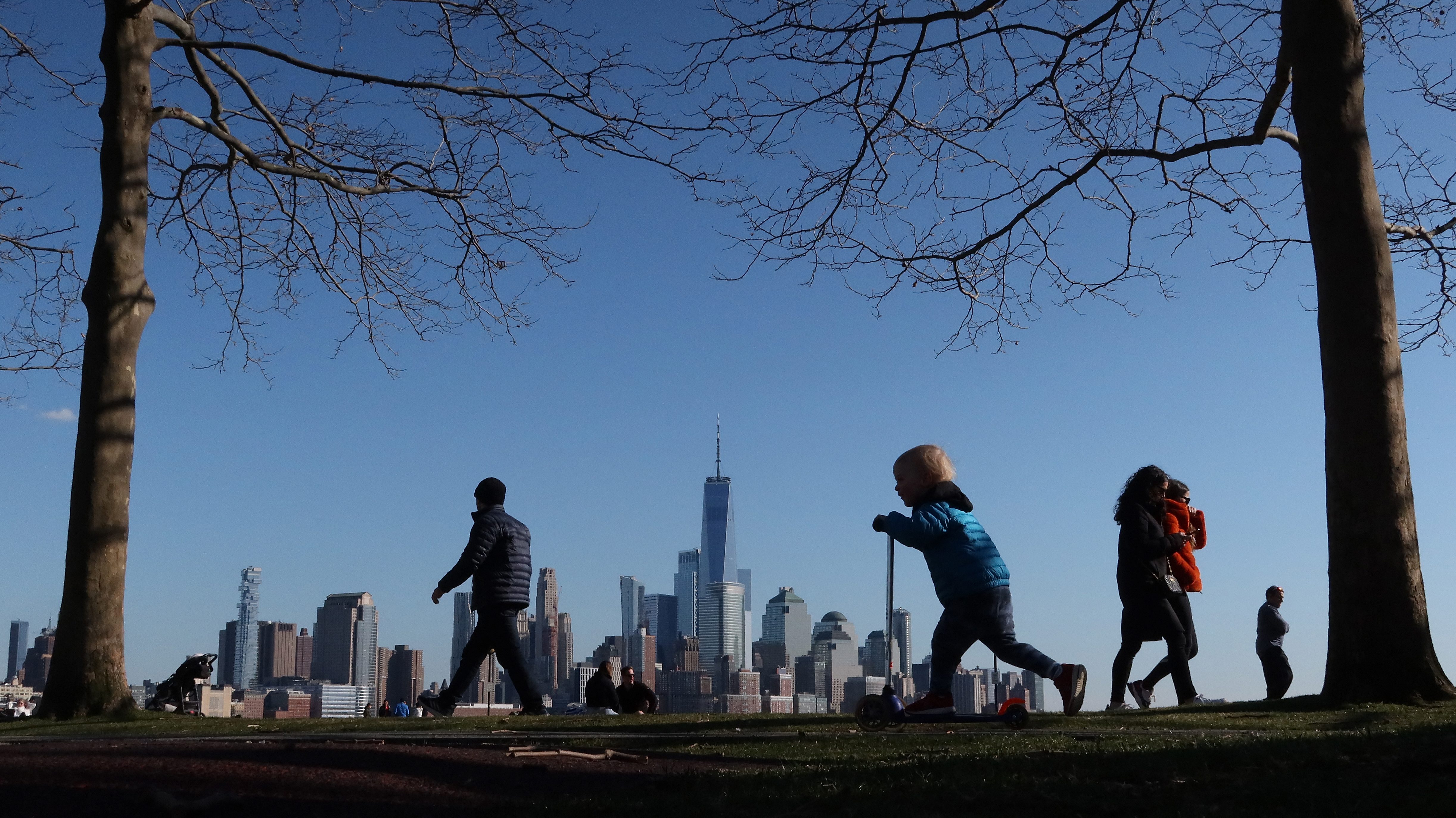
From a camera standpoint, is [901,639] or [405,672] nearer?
[901,639]

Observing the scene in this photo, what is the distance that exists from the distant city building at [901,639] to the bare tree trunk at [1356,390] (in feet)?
8.55

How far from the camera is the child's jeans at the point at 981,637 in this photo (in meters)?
6.96

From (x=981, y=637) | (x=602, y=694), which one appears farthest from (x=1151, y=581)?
(x=602, y=694)

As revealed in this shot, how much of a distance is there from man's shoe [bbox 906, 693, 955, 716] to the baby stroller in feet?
31.6

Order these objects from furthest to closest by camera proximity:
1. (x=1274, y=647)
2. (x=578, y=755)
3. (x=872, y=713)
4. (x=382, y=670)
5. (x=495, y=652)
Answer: (x=382, y=670) < (x=1274, y=647) < (x=495, y=652) < (x=872, y=713) < (x=578, y=755)

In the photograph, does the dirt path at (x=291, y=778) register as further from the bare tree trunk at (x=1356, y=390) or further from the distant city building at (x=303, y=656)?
the distant city building at (x=303, y=656)

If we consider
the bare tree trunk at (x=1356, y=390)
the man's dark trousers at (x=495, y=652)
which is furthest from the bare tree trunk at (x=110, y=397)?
the bare tree trunk at (x=1356, y=390)

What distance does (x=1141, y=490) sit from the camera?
942cm

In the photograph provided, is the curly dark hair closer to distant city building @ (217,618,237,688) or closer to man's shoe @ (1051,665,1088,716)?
man's shoe @ (1051,665,1088,716)

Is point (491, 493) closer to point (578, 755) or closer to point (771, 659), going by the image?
point (578, 755)

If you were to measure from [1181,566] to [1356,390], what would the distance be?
2.26 metres

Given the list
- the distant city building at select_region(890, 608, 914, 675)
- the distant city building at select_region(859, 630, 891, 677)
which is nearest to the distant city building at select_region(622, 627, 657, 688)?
the distant city building at select_region(859, 630, 891, 677)

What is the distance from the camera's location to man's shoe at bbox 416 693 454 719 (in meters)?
9.77

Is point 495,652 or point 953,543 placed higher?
point 953,543
